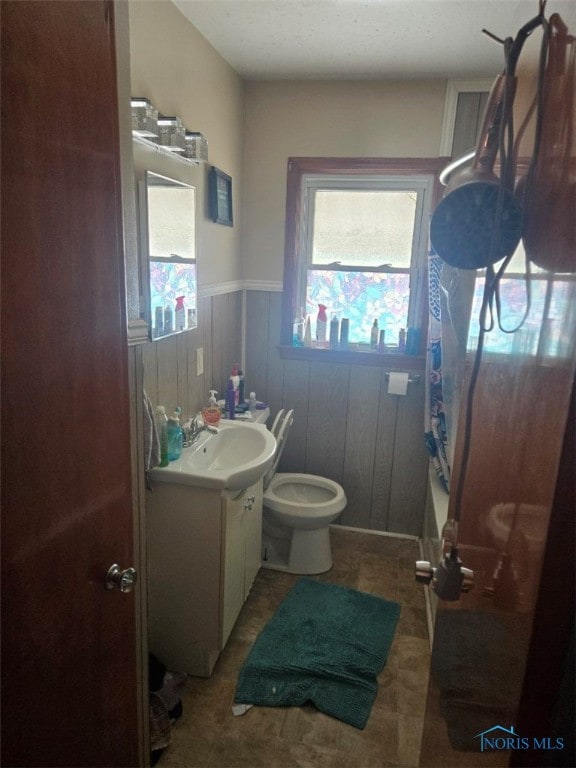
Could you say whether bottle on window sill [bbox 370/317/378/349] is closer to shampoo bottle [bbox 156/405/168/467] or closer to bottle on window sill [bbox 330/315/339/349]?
bottle on window sill [bbox 330/315/339/349]

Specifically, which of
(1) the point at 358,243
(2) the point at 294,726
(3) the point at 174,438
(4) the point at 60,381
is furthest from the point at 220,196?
(2) the point at 294,726

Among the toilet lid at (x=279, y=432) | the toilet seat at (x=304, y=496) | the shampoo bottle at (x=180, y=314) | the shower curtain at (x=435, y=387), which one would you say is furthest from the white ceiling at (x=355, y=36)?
the toilet seat at (x=304, y=496)

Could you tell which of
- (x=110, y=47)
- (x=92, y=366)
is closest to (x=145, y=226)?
(x=110, y=47)

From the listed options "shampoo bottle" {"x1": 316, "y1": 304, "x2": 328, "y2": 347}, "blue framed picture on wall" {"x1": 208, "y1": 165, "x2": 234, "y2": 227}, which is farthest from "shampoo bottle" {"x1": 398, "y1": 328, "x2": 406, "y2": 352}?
"blue framed picture on wall" {"x1": 208, "y1": 165, "x2": 234, "y2": 227}

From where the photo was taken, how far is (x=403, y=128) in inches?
101

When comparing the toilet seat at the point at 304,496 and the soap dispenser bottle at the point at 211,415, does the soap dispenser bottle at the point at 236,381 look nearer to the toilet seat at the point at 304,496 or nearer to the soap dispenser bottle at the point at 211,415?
the soap dispenser bottle at the point at 211,415

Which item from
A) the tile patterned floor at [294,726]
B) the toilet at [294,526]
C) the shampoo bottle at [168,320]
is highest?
the shampoo bottle at [168,320]

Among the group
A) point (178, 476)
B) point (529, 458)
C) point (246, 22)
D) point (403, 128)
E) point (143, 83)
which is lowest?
point (178, 476)

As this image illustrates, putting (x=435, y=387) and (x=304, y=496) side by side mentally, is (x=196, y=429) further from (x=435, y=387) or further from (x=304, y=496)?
(x=435, y=387)

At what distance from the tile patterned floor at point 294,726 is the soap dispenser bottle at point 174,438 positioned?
898mm

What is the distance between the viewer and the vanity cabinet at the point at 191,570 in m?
1.83

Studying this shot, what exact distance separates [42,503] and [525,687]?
730 mm

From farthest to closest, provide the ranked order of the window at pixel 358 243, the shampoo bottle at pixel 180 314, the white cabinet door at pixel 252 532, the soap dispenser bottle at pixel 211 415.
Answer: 1. the window at pixel 358 243
2. the soap dispenser bottle at pixel 211 415
3. the white cabinet door at pixel 252 532
4. the shampoo bottle at pixel 180 314

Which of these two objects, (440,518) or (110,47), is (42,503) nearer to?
(110,47)
